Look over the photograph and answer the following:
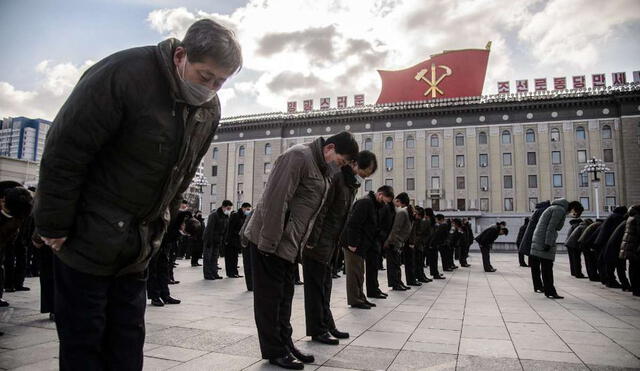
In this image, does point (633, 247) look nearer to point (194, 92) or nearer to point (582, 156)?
point (194, 92)

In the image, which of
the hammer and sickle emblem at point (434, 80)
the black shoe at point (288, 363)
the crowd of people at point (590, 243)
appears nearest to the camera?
the black shoe at point (288, 363)

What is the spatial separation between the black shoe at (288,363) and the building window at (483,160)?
164ft

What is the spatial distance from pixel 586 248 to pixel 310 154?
11.4 m

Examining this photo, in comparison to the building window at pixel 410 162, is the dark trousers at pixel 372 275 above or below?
below

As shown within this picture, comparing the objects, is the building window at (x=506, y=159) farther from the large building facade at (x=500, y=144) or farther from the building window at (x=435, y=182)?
the building window at (x=435, y=182)

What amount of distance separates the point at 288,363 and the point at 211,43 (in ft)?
8.54

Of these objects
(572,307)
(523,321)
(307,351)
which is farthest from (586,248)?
(307,351)

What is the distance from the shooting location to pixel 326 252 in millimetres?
4746

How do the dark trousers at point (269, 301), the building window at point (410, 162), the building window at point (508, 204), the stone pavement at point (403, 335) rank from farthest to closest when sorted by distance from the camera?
the building window at point (410, 162) < the building window at point (508, 204) < the stone pavement at point (403, 335) < the dark trousers at point (269, 301)

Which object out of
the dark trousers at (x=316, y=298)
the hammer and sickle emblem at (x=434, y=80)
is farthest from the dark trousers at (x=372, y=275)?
the hammer and sickle emblem at (x=434, y=80)

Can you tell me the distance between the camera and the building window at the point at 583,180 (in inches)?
1818

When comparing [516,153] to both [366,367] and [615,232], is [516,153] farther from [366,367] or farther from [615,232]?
[366,367]

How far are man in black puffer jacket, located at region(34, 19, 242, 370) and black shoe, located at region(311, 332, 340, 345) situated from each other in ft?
8.50

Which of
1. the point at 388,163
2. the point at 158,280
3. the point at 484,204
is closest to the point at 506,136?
the point at 484,204
